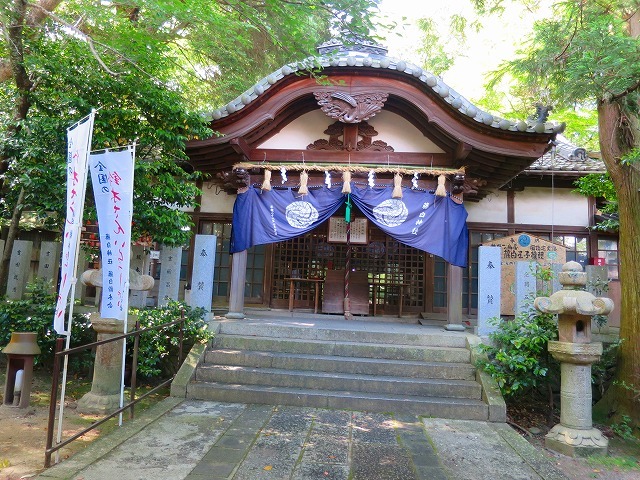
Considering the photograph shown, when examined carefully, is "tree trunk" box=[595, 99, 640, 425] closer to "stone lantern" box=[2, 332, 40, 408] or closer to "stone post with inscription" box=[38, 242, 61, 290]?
"stone lantern" box=[2, 332, 40, 408]

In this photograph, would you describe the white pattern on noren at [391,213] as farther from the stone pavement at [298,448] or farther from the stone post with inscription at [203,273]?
the stone pavement at [298,448]

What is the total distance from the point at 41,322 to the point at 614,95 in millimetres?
9792

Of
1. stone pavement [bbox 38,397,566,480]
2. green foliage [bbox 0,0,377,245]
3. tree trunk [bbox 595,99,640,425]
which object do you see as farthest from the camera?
tree trunk [bbox 595,99,640,425]

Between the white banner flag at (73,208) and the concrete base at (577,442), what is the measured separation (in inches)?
237

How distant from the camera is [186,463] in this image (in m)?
4.11

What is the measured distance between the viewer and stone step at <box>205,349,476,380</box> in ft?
21.6

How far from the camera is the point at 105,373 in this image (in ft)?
18.9

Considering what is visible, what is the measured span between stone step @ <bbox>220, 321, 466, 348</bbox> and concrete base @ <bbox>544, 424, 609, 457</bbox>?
6.66 feet

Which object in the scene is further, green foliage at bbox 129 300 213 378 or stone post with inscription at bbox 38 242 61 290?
stone post with inscription at bbox 38 242 61 290

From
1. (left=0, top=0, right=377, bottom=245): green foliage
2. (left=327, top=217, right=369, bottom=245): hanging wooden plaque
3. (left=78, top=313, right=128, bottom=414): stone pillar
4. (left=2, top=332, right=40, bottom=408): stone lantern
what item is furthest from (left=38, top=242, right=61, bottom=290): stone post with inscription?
(left=327, top=217, right=369, bottom=245): hanging wooden plaque

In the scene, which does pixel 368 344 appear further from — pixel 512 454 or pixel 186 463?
pixel 186 463

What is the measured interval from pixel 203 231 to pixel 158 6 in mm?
5249

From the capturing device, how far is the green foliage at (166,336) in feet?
21.5

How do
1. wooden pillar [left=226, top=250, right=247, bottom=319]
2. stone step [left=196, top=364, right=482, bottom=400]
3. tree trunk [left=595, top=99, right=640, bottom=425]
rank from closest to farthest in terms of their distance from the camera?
stone step [left=196, top=364, right=482, bottom=400], tree trunk [left=595, top=99, right=640, bottom=425], wooden pillar [left=226, top=250, right=247, bottom=319]
